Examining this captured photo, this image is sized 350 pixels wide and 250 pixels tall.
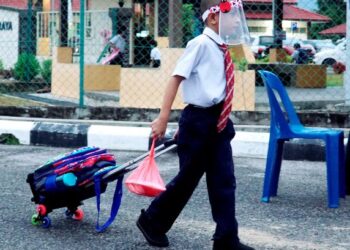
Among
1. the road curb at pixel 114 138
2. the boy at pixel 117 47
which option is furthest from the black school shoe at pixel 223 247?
the boy at pixel 117 47

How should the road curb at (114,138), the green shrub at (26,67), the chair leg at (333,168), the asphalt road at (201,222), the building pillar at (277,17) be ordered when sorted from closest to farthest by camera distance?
the asphalt road at (201,222) → the chair leg at (333,168) → the road curb at (114,138) → the green shrub at (26,67) → the building pillar at (277,17)

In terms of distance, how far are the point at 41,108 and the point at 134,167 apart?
209 inches

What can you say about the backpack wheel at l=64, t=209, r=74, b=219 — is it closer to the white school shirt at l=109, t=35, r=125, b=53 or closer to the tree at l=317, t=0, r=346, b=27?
the tree at l=317, t=0, r=346, b=27

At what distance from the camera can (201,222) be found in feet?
18.9

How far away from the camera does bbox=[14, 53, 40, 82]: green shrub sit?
645 inches

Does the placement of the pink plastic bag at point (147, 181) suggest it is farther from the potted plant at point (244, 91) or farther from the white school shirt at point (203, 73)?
the potted plant at point (244, 91)

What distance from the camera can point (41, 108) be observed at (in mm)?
10422

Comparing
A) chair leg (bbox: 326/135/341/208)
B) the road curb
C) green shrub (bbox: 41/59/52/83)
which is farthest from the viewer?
green shrub (bbox: 41/59/52/83)

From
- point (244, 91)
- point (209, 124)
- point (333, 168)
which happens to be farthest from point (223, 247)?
point (244, 91)

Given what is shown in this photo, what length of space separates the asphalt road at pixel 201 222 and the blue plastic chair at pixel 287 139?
0.12 m

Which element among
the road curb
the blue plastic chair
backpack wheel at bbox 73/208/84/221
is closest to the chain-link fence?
the road curb

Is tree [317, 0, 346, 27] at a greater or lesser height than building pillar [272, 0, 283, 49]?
lesser

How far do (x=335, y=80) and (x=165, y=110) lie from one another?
1184cm

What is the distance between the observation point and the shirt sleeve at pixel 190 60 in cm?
482
